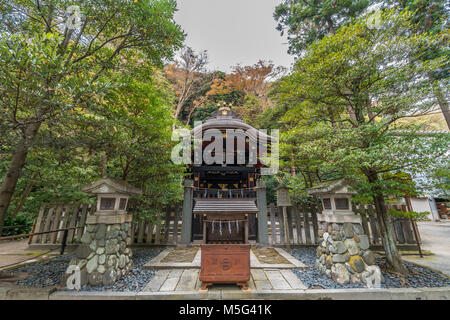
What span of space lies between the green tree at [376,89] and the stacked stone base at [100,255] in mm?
4482

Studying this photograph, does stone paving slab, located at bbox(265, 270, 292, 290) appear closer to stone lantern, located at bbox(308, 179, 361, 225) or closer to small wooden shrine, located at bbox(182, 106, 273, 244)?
stone lantern, located at bbox(308, 179, 361, 225)

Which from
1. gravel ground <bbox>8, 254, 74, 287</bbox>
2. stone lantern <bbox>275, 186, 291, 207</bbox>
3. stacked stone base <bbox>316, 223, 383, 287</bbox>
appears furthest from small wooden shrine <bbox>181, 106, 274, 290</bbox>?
gravel ground <bbox>8, 254, 74, 287</bbox>

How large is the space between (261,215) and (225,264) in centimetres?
330

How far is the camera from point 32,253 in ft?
16.3

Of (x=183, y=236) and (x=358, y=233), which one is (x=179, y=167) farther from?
(x=358, y=233)

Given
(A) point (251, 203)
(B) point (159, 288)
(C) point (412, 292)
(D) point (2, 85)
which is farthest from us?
(A) point (251, 203)

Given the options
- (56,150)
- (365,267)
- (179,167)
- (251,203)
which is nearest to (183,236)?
(179,167)

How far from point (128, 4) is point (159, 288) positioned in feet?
17.8

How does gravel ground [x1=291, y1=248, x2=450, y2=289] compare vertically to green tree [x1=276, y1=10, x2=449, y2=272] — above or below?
below

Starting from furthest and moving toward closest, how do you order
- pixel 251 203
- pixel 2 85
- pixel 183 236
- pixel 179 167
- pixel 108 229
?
1. pixel 183 236
2. pixel 179 167
3. pixel 251 203
4. pixel 108 229
5. pixel 2 85

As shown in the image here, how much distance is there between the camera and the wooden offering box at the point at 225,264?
120 inches

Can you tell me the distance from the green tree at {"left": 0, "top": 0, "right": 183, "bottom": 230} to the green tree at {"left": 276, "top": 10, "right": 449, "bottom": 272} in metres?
3.44

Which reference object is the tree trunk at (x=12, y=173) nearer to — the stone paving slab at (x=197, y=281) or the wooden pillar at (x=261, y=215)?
the stone paving slab at (x=197, y=281)

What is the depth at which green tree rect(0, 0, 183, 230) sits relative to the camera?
7.48 ft
